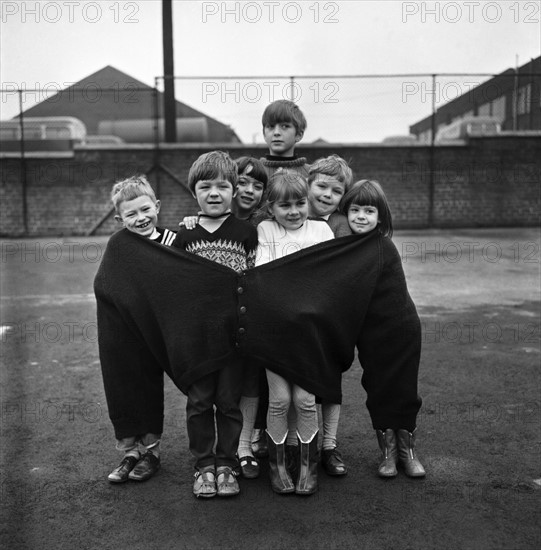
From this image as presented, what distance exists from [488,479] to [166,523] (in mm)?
1374

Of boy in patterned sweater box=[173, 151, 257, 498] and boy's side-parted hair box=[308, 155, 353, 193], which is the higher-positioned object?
boy's side-parted hair box=[308, 155, 353, 193]

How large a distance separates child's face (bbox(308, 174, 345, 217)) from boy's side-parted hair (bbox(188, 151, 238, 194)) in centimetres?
→ 39

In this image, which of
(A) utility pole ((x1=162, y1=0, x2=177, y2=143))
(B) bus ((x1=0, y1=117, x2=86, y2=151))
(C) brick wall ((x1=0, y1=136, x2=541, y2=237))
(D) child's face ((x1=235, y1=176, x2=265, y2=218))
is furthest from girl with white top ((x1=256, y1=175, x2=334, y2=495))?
(B) bus ((x1=0, y1=117, x2=86, y2=151))

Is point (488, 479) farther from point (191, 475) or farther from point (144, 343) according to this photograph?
point (144, 343)

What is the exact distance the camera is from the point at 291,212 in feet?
9.29

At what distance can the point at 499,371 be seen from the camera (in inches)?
176

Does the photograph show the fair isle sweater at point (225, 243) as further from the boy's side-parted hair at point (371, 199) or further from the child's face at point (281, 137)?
the child's face at point (281, 137)

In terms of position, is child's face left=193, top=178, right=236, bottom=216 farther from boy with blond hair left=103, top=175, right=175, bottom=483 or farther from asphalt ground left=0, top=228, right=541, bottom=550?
asphalt ground left=0, top=228, right=541, bottom=550

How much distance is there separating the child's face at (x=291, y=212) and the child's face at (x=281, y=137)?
62 cm

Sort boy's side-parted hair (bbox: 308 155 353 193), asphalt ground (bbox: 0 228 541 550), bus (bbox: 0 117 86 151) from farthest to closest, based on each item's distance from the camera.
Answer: bus (bbox: 0 117 86 151) → boy's side-parted hair (bbox: 308 155 353 193) → asphalt ground (bbox: 0 228 541 550)

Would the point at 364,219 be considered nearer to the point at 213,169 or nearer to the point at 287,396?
the point at 213,169

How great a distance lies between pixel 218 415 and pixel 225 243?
29.0 inches

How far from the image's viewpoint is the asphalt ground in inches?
95.1

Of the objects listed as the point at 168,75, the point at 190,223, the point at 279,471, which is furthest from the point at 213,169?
the point at 168,75
